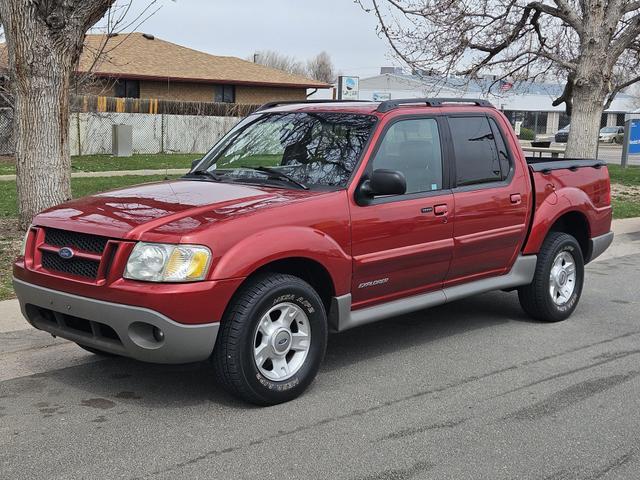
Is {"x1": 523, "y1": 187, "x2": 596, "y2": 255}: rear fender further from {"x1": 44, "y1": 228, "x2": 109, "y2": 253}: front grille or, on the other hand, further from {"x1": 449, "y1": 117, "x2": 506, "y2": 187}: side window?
{"x1": 44, "y1": 228, "x2": 109, "y2": 253}: front grille

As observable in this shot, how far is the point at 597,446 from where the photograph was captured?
4262 millimetres

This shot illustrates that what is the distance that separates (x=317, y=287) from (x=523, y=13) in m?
16.1

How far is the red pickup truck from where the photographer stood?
4391 mm

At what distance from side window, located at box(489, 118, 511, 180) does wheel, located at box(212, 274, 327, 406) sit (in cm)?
234

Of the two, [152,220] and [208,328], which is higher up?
[152,220]

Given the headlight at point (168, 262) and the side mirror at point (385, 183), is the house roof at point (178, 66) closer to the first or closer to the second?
the side mirror at point (385, 183)

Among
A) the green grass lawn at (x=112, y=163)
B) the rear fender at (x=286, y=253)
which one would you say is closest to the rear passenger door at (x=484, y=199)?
the rear fender at (x=286, y=253)

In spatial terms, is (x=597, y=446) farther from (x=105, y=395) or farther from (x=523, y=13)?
(x=523, y=13)

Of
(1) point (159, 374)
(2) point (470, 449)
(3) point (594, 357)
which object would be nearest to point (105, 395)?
(1) point (159, 374)

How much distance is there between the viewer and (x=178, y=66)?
36344mm

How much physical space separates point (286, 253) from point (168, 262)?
74 centimetres

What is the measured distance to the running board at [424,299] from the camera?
204 inches

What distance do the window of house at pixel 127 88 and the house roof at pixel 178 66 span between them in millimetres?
760

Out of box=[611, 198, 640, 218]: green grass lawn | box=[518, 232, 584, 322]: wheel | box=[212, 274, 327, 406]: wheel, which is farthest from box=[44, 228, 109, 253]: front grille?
box=[611, 198, 640, 218]: green grass lawn
